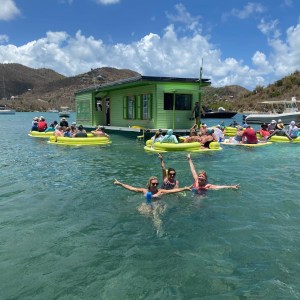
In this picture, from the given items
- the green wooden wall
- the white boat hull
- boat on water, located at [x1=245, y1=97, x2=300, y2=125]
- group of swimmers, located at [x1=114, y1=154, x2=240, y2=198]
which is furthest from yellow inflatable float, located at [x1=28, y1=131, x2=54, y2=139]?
boat on water, located at [x1=245, y1=97, x2=300, y2=125]

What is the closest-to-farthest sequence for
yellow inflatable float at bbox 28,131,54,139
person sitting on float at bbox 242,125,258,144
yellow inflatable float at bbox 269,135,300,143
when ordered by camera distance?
person sitting on float at bbox 242,125,258,144 → yellow inflatable float at bbox 269,135,300,143 → yellow inflatable float at bbox 28,131,54,139

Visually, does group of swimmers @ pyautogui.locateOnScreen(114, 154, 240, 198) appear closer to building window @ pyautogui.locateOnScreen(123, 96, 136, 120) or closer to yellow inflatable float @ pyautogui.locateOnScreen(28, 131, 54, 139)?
building window @ pyautogui.locateOnScreen(123, 96, 136, 120)

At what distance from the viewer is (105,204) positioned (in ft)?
26.4

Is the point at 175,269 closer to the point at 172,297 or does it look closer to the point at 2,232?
the point at 172,297

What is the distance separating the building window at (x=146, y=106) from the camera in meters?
21.3

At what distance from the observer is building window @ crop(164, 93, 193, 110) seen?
2078cm

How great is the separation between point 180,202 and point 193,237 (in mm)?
1971

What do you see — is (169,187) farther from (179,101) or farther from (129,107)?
(129,107)

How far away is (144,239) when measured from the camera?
19.9 ft

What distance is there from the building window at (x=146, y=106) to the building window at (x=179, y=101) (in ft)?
3.48

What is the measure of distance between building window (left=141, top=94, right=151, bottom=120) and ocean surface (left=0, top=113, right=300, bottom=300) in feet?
33.9

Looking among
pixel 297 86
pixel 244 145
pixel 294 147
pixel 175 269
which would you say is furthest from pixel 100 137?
pixel 297 86

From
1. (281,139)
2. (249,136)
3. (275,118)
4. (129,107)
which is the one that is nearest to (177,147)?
(249,136)

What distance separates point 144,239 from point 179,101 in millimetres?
15697
